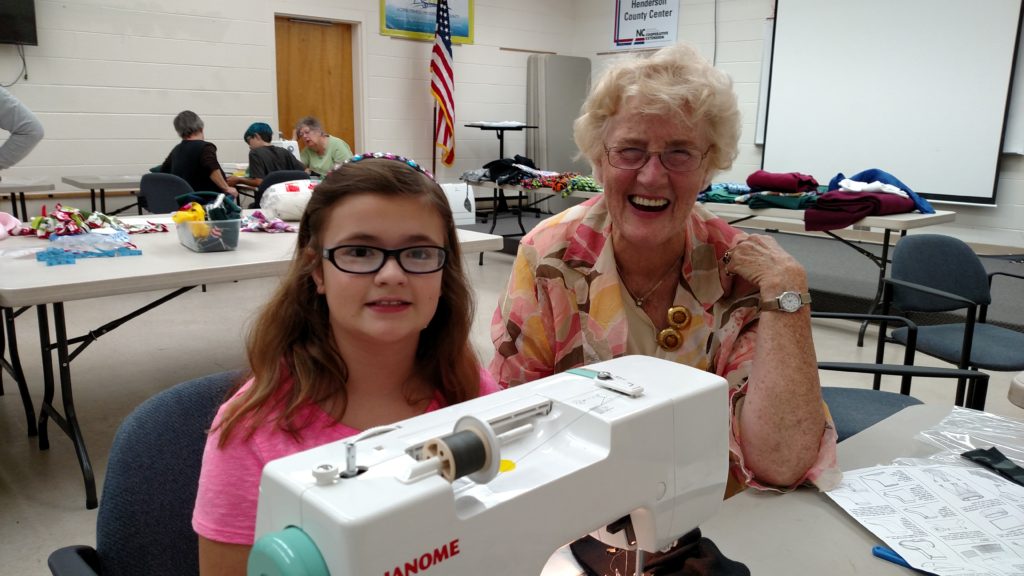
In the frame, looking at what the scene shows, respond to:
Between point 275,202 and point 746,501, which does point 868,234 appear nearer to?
point 275,202

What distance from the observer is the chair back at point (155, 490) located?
978 millimetres

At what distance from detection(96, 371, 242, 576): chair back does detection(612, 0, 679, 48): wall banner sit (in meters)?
7.85

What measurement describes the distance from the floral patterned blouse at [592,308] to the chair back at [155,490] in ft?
1.91

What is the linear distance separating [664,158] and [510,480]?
0.88 metres

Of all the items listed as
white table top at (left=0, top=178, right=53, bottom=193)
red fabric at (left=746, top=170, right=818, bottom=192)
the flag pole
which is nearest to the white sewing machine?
red fabric at (left=746, top=170, right=818, bottom=192)

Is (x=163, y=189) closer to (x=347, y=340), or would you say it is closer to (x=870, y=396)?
(x=347, y=340)

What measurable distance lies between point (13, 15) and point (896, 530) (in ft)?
21.4

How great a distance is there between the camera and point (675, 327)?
141 centimetres

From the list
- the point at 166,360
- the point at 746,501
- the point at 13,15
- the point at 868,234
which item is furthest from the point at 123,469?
the point at 868,234

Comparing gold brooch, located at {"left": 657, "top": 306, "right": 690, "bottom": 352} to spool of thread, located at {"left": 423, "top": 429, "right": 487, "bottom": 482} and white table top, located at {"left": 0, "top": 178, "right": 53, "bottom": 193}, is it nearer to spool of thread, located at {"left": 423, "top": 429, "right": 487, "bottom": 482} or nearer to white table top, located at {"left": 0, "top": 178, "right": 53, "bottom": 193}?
spool of thread, located at {"left": 423, "top": 429, "right": 487, "bottom": 482}

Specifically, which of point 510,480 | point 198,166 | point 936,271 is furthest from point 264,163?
point 510,480

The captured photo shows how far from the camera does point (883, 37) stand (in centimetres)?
632

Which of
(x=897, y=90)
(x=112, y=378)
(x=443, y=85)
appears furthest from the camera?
(x=443, y=85)

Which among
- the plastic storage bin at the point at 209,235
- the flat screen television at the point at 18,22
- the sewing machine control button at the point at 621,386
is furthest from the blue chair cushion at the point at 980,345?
the flat screen television at the point at 18,22
